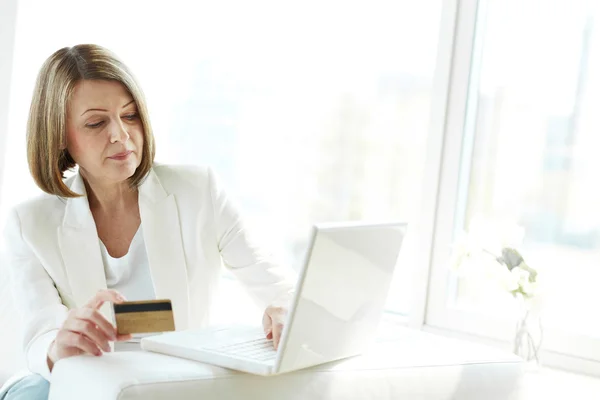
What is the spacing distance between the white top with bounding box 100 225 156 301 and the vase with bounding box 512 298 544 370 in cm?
95

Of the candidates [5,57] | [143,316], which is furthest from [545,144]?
[5,57]

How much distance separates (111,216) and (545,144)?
4.04 ft

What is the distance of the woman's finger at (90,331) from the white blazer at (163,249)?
412mm

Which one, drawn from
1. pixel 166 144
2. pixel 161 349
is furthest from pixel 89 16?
pixel 161 349

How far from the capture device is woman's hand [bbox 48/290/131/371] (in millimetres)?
1527

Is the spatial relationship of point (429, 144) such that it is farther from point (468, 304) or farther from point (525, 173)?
point (468, 304)

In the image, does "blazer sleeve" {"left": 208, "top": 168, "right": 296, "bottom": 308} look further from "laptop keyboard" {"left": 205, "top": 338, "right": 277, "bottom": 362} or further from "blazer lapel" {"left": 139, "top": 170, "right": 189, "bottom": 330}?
"laptop keyboard" {"left": 205, "top": 338, "right": 277, "bottom": 362}

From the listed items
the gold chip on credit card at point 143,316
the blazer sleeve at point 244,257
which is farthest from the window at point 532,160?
the gold chip on credit card at point 143,316

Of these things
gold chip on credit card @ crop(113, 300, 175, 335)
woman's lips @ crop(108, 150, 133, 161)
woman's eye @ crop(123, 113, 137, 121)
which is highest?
woman's eye @ crop(123, 113, 137, 121)

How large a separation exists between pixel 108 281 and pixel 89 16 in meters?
1.54

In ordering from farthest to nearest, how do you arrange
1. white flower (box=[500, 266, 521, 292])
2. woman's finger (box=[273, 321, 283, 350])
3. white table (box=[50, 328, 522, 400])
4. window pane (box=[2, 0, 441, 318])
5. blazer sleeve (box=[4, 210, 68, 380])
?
window pane (box=[2, 0, 441, 318]) → white flower (box=[500, 266, 521, 292]) → blazer sleeve (box=[4, 210, 68, 380]) → woman's finger (box=[273, 321, 283, 350]) → white table (box=[50, 328, 522, 400])

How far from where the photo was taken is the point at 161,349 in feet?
5.07

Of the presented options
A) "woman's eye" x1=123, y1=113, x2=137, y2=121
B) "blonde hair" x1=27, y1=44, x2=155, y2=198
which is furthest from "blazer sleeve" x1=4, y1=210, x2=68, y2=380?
"woman's eye" x1=123, y1=113, x2=137, y2=121

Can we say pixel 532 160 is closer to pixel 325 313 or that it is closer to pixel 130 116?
pixel 130 116
